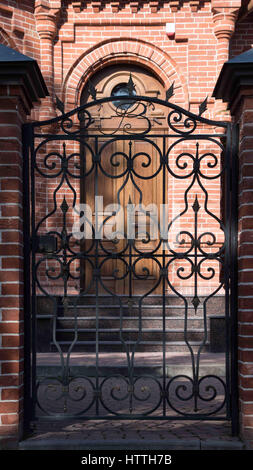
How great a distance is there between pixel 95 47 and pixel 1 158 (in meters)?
5.59

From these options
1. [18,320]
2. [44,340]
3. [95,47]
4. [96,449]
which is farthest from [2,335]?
[95,47]

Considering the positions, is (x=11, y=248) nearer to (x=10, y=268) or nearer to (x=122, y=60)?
(x=10, y=268)

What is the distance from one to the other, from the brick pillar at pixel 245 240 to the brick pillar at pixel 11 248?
1.35 metres

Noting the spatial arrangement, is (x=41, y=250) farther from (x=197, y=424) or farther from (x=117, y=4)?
(x=117, y=4)

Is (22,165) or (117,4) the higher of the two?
(117,4)

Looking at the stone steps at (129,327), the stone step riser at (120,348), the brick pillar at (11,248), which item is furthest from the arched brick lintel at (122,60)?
the brick pillar at (11,248)

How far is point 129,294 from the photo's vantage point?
370 cm

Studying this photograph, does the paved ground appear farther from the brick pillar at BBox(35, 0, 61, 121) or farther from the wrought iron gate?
the brick pillar at BBox(35, 0, 61, 121)

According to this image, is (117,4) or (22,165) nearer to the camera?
(22,165)

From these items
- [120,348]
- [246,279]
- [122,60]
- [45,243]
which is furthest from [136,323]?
[122,60]

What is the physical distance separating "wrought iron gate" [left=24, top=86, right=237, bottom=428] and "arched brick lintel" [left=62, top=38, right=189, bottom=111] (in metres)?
0.42

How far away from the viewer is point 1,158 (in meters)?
3.48

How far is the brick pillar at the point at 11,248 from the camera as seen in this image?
11.2 ft

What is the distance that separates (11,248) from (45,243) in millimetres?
322
